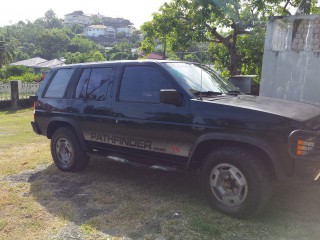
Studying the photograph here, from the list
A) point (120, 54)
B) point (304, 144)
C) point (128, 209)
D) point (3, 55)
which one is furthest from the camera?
point (120, 54)

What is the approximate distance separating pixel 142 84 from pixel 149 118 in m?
0.52

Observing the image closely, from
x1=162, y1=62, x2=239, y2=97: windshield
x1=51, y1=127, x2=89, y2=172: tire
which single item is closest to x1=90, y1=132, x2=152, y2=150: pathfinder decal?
x1=51, y1=127, x2=89, y2=172: tire

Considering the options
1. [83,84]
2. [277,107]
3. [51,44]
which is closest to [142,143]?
[83,84]

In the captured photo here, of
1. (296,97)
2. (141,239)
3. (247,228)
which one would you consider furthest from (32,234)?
(296,97)

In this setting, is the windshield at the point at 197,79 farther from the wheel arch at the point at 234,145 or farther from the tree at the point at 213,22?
the tree at the point at 213,22

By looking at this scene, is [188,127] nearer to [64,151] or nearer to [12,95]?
[64,151]

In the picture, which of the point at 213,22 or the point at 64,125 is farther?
the point at 213,22

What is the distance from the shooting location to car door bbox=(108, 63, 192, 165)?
415cm

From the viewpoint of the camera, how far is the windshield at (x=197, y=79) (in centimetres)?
428

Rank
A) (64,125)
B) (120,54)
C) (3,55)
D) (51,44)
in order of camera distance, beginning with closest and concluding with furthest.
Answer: (64,125), (3,55), (120,54), (51,44)

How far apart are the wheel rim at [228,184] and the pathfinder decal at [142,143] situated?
437 mm

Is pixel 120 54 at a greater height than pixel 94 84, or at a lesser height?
greater

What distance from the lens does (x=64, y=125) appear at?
5.73 meters

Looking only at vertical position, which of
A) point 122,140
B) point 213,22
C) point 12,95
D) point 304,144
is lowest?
point 12,95
